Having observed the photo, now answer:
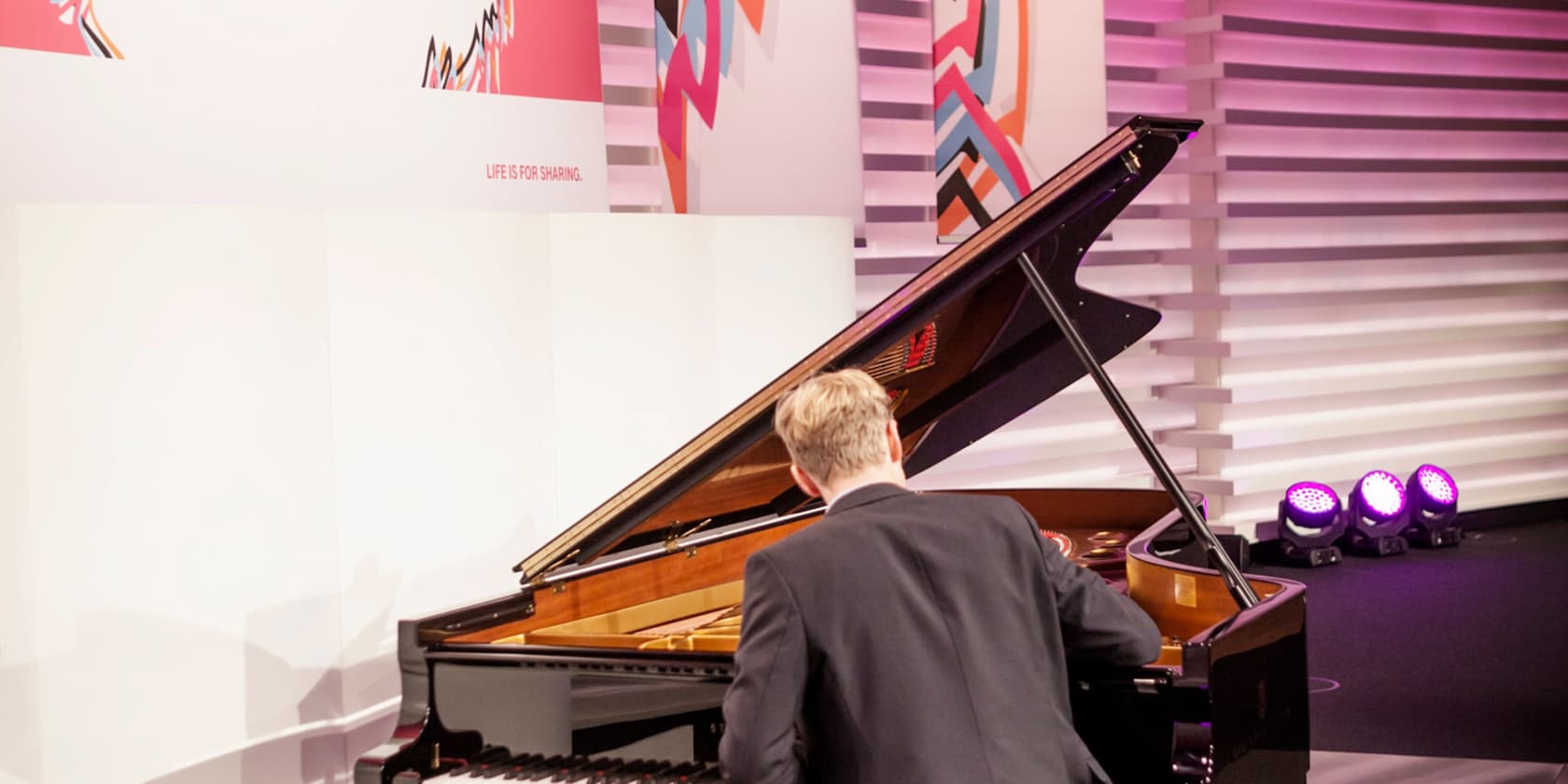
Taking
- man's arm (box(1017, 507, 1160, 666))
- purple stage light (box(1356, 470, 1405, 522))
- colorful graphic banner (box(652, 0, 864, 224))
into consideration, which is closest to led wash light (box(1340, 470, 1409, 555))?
purple stage light (box(1356, 470, 1405, 522))

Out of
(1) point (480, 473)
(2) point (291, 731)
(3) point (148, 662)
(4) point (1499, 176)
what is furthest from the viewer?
(4) point (1499, 176)

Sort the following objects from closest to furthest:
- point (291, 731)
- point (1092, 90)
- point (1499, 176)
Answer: point (291, 731)
point (1092, 90)
point (1499, 176)

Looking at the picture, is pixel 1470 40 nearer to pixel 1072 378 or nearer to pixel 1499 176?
pixel 1499 176

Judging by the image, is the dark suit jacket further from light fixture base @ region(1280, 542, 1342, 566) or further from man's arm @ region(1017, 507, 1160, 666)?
light fixture base @ region(1280, 542, 1342, 566)

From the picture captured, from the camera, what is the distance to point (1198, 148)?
6793 mm

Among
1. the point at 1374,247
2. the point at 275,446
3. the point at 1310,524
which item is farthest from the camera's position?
the point at 1374,247

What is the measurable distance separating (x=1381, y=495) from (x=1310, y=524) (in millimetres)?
422

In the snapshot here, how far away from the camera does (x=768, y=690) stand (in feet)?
6.00

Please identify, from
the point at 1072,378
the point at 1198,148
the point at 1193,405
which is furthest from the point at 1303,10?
the point at 1072,378

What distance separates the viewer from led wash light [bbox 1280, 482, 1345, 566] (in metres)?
6.59

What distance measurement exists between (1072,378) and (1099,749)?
3.56ft

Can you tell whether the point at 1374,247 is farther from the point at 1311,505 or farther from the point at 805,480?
the point at 805,480

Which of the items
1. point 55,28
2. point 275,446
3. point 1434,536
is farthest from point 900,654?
point 1434,536

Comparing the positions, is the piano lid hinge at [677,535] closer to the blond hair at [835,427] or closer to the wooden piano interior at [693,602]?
the wooden piano interior at [693,602]
